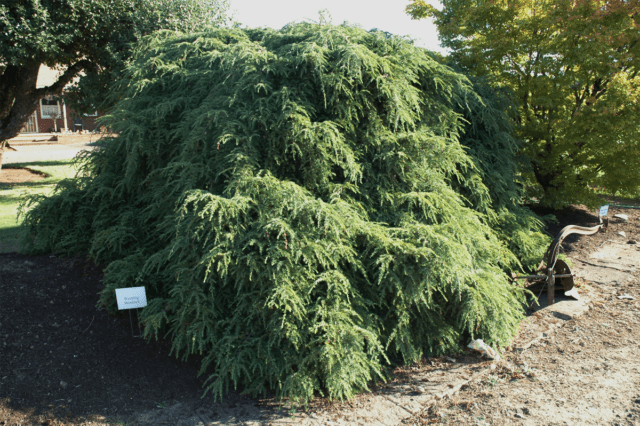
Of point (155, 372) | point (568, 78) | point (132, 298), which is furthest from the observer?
point (568, 78)

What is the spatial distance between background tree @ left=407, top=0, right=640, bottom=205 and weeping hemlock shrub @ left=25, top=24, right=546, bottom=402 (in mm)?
2033

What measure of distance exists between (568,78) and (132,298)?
757 centimetres

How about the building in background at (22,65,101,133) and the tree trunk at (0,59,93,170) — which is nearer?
the tree trunk at (0,59,93,170)

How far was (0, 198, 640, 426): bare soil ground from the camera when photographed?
351 centimetres

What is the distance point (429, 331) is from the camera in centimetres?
442

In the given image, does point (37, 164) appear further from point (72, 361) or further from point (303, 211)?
point (303, 211)

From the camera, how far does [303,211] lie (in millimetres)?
4145

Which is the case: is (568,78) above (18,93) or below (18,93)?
below

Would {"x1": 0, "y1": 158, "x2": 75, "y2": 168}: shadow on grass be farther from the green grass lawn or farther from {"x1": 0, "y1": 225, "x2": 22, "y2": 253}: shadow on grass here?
{"x1": 0, "y1": 225, "x2": 22, "y2": 253}: shadow on grass

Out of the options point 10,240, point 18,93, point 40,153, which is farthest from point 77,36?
point 40,153

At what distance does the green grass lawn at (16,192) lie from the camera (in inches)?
268

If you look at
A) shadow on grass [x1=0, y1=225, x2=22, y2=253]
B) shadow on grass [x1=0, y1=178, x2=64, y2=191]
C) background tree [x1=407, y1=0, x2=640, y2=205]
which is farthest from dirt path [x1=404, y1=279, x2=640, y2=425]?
shadow on grass [x1=0, y1=178, x2=64, y2=191]

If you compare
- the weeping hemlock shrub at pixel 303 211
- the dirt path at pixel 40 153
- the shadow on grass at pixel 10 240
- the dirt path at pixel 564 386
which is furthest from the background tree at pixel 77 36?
the dirt path at pixel 564 386

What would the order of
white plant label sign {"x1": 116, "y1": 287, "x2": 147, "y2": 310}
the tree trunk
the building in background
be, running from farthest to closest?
the building in background → the tree trunk → white plant label sign {"x1": 116, "y1": 287, "x2": 147, "y2": 310}
